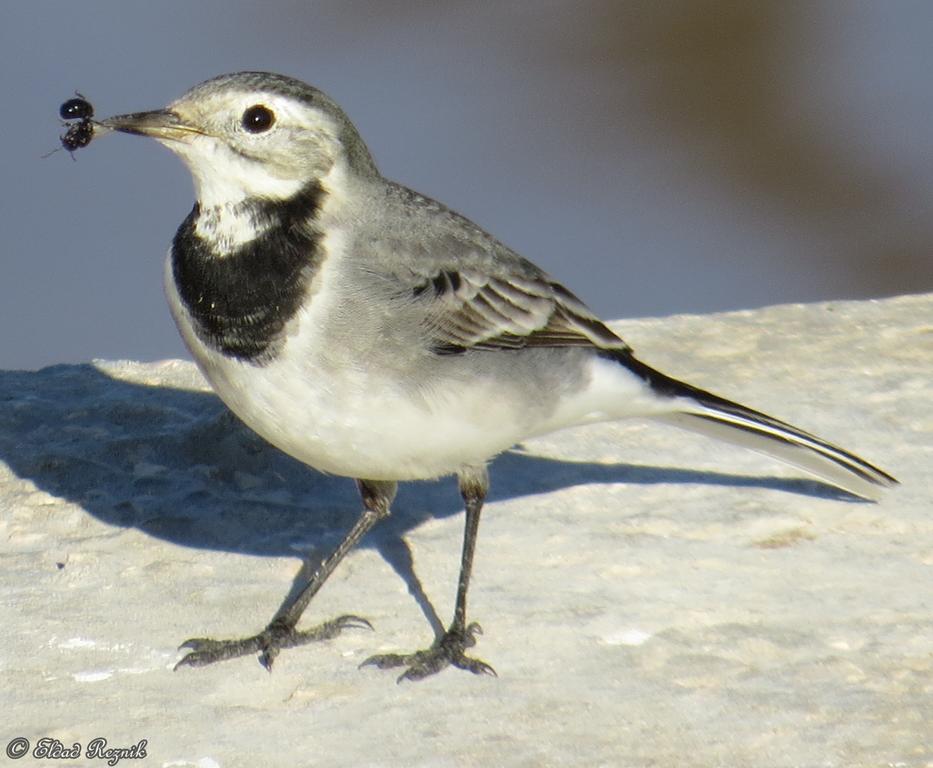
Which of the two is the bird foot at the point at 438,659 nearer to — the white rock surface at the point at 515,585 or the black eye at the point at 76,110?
the white rock surface at the point at 515,585

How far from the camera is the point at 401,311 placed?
6344 mm

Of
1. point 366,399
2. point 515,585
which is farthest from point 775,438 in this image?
point 366,399

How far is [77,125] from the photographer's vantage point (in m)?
6.80

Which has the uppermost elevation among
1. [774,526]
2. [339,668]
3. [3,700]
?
[774,526]

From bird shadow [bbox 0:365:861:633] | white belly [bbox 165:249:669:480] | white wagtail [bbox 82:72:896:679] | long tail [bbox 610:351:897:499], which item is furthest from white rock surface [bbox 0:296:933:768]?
white belly [bbox 165:249:669:480]

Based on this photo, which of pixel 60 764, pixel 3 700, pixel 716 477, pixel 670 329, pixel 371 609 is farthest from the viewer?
pixel 670 329

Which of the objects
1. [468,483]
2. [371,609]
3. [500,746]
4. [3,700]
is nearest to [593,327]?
[468,483]

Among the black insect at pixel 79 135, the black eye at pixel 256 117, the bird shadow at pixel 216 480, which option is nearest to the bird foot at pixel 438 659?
the bird shadow at pixel 216 480

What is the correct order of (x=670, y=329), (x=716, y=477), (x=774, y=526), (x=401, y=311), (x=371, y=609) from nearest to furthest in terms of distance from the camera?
(x=401, y=311)
(x=371, y=609)
(x=774, y=526)
(x=716, y=477)
(x=670, y=329)

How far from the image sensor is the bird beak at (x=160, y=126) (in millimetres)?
6309

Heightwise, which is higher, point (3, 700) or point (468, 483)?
point (468, 483)

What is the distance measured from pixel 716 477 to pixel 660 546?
2.41 ft

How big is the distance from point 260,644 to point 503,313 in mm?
1488

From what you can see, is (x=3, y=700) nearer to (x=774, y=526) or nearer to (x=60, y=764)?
(x=60, y=764)
